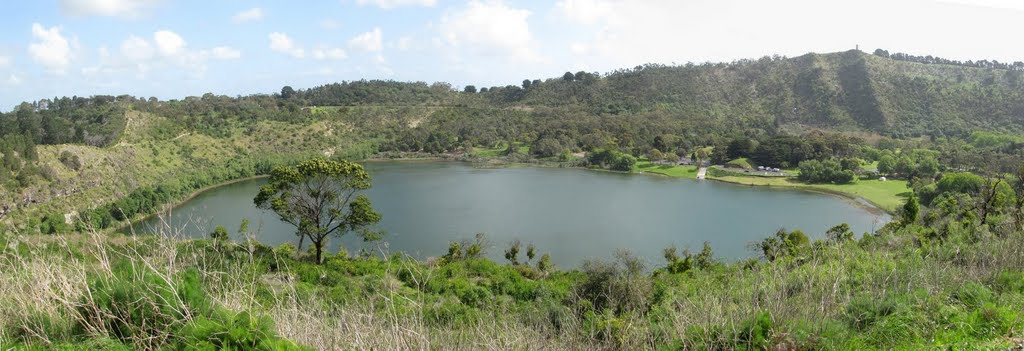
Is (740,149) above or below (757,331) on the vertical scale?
below

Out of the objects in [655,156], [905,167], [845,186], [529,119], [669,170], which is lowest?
[845,186]

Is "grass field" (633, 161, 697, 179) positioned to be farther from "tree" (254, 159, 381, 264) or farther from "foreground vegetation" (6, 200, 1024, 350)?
"foreground vegetation" (6, 200, 1024, 350)

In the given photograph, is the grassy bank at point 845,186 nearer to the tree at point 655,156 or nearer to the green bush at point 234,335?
the tree at point 655,156

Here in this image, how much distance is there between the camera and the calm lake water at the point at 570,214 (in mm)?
23891

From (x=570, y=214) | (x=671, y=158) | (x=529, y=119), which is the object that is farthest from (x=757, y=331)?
(x=529, y=119)

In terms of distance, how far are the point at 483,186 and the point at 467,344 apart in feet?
114

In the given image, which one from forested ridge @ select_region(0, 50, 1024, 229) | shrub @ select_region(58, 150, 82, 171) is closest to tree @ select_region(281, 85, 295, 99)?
forested ridge @ select_region(0, 50, 1024, 229)

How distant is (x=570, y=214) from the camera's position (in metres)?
30.0

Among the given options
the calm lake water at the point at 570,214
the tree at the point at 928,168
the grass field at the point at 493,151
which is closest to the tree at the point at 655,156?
→ the calm lake water at the point at 570,214

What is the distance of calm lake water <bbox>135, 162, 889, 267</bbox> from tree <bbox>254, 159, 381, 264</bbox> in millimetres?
5042

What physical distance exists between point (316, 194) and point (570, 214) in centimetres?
1735

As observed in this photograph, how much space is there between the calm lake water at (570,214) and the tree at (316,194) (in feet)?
16.5

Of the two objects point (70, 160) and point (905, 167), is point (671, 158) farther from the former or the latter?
point (70, 160)

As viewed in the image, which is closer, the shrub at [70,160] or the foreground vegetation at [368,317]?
the foreground vegetation at [368,317]
